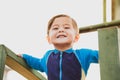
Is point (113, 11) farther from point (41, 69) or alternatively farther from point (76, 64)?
point (41, 69)

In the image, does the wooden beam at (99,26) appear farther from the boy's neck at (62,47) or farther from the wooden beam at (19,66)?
the wooden beam at (19,66)

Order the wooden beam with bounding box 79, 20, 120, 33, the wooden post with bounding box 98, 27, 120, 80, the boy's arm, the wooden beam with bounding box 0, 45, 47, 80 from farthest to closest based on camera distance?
the boy's arm < the wooden beam with bounding box 0, 45, 47, 80 < the wooden beam with bounding box 79, 20, 120, 33 < the wooden post with bounding box 98, 27, 120, 80

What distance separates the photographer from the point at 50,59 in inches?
40.7

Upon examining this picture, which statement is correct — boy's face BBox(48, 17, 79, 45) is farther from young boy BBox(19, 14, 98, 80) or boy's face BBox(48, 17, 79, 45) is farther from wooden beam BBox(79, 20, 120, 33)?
wooden beam BBox(79, 20, 120, 33)

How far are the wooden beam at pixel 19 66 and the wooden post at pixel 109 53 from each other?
0.39 metres

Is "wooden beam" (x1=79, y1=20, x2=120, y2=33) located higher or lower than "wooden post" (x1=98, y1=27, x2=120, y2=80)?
higher

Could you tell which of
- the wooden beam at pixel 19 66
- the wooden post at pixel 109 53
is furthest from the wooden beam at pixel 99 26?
the wooden beam at pixel 19 66

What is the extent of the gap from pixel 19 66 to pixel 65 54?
188mm

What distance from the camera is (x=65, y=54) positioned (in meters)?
1.01

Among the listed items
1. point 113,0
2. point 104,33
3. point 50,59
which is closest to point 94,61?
point 50,59

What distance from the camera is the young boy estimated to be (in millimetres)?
972

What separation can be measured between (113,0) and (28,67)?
1.48 feet

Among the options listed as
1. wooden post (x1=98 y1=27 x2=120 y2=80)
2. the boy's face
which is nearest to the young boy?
the boy's face

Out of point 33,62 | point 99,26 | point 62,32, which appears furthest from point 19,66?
point 99,26
